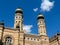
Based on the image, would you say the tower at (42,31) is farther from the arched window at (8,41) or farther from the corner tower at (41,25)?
the arched window at (8,41)

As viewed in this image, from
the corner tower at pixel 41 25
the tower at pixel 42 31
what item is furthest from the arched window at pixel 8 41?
the corner tower at pixel 41 25

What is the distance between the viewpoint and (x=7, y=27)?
108 ft

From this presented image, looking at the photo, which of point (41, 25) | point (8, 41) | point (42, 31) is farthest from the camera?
point (41, 25)

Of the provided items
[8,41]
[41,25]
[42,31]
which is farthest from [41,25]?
[8,41]

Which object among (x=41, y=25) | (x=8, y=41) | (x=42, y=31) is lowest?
(x=8, y=41)

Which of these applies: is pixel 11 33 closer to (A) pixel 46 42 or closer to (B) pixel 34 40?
(B) pixel 34 40

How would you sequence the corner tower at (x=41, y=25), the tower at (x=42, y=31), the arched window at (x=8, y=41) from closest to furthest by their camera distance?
the arched window at (x=8, y=41) < the tower at (x=42, y=31) < the corner tower at (x=41, y=25)

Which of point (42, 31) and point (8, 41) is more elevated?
point (42, 31)

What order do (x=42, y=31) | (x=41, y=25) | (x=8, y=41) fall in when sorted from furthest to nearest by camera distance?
(x=41, y=25) → (x=42, y=31) → (x=8, y=41)

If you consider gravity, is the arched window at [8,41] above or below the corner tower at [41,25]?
below

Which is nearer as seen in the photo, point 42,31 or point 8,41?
point 8,41

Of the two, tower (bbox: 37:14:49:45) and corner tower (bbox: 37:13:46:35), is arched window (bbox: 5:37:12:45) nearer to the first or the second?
tower (bbox: 37:14:49:45)

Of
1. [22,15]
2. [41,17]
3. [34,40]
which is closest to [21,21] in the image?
[22,15]

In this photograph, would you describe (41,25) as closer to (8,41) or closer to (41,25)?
(41,25)
